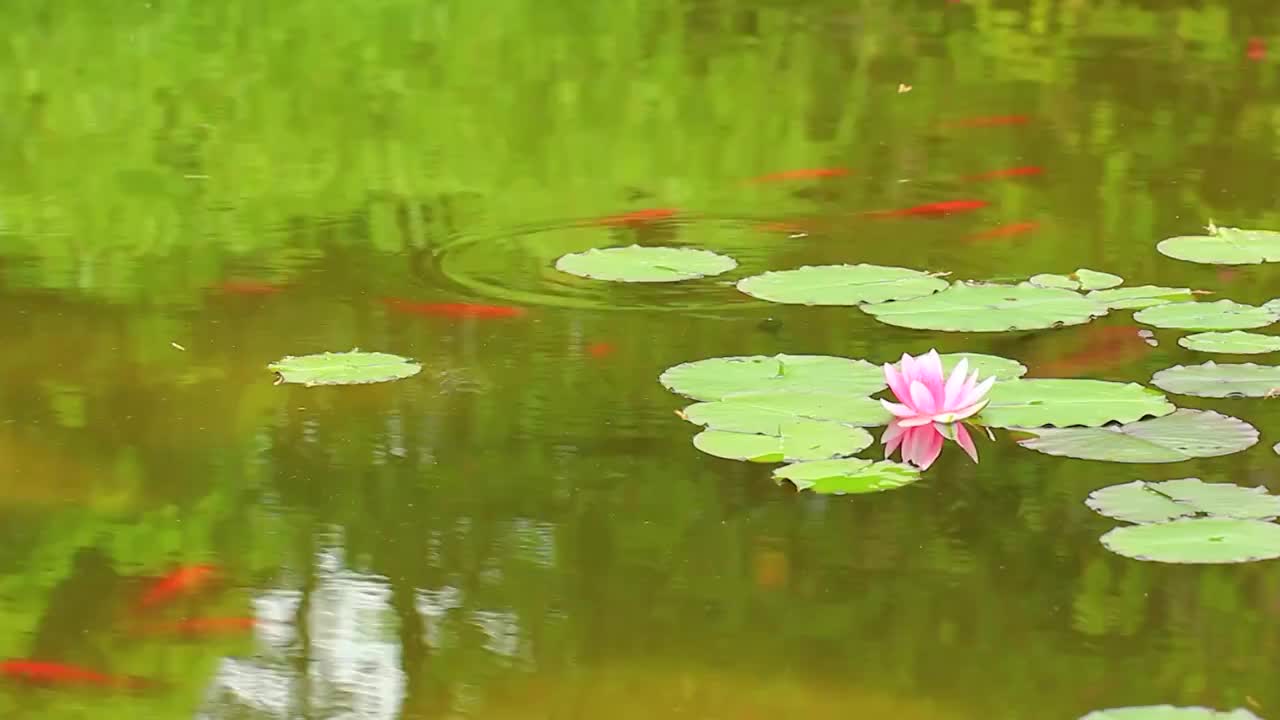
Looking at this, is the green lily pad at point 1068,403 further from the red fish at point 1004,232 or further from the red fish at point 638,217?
the red fish at point 638,217

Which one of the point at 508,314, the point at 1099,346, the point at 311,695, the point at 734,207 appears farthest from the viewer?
the point at 734,207

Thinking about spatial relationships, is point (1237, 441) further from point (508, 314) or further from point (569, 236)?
point (569, 236)

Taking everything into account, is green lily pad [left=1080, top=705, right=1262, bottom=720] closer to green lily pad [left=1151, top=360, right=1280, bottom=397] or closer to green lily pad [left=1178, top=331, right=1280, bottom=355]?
green lily pad [left=1151, top=360, right=1280, bottom=397]

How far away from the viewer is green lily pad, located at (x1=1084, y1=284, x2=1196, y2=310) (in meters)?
2.83

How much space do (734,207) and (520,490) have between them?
1.45 metres

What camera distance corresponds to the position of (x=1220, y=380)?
2498 millimetres

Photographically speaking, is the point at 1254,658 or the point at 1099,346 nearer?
the point at 1254,658

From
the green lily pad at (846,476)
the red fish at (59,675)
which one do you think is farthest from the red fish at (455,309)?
the red fish at (59,675)

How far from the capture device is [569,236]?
11.0 ft

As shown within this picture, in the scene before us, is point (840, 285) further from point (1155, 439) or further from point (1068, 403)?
point (1155, 439)

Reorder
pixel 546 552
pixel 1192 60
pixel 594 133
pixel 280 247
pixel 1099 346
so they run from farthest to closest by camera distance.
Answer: pixel 1192 60
pixel 594 133
pixel 280 247
pixel 1099 346
pixel 546 552

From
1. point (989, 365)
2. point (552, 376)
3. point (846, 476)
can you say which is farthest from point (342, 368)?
point (989, 365)

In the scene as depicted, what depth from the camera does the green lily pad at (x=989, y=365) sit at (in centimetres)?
250

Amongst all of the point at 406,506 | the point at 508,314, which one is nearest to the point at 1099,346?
the point at 508,314
